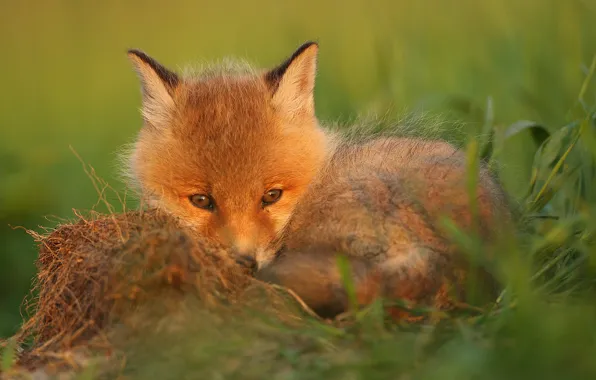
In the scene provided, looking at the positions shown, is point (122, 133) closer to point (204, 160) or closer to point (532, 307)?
point (204, 160)

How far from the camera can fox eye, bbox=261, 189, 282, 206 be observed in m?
3.94

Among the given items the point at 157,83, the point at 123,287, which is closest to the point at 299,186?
the point at 157,83

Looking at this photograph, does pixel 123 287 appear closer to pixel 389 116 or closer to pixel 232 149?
pixel 232 149

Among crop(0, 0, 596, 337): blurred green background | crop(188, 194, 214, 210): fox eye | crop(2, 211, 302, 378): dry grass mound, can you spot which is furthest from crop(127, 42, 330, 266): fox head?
crop(0, 0, 596, 337): blurred green background

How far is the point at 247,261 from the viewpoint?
11.4 feet

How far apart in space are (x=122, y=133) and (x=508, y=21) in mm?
4508

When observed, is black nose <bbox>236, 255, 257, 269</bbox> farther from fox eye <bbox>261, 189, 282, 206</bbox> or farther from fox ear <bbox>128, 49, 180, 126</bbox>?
fox ear <bbox>128, 49, 180, 126</bbox>

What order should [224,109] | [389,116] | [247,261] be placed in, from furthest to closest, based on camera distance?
[389,116] < [224,109] < [247,261]

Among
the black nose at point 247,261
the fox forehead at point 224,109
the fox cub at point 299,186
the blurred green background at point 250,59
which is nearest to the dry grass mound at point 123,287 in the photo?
the black nose at point 247,261

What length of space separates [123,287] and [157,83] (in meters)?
1.69

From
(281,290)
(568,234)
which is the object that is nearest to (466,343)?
(281,290)

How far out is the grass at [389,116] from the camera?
2586 mm

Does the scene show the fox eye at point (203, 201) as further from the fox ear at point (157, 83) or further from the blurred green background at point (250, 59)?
the blurred green background at point (250, 59)

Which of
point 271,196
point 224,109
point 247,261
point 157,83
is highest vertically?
point 157,83
